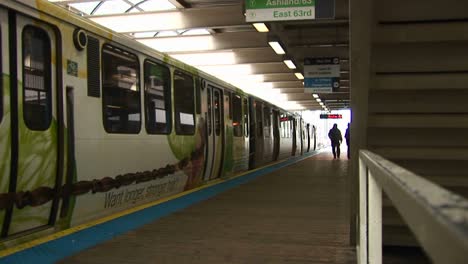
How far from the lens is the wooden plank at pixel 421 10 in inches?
151

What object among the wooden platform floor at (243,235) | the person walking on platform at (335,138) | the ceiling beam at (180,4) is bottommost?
the wooden platform floor at (243,235)

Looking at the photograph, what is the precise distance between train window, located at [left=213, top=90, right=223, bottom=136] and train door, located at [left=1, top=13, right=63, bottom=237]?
5.81 metres

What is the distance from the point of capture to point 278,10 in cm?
976

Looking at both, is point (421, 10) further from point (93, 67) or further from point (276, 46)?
point (276, 46)

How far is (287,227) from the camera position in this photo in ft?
19.6

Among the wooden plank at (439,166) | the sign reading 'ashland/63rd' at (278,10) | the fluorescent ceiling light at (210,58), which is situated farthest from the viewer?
the fluorescent ceiling light at (210,58)

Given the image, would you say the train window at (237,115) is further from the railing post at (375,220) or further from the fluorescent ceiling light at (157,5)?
the railing post at (375,220)

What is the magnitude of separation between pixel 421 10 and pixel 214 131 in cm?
689

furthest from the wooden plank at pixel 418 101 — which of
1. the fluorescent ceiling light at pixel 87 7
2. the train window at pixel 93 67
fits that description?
the fluorescent ceiling light at pixel 87 7

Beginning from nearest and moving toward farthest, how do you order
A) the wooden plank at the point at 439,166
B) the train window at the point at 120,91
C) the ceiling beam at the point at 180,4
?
the wooden plank at the point at 439,166 → the train window at the point at 120,91 → the ceiling beam at the point at 180,4

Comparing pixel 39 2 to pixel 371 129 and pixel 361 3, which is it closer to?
pixel 361 3

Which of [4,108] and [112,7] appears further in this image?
[112,7]

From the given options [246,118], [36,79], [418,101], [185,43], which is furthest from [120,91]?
[185,43]

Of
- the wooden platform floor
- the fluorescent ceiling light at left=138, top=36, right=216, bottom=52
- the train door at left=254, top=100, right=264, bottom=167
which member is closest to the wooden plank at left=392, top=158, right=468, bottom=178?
the wooden platform floor
